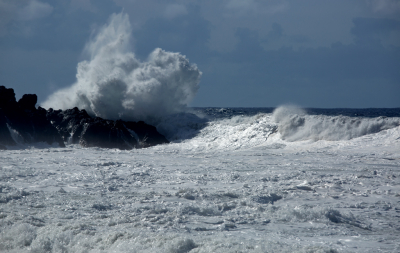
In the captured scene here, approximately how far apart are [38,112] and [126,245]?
16.8m

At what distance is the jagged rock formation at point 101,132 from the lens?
18.8 m

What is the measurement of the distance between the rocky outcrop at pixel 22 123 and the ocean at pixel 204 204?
20.6 ft

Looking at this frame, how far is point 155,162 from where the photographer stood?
10.6m

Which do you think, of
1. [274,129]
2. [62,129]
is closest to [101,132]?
[62,129]

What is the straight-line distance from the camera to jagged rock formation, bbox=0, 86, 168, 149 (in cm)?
1673

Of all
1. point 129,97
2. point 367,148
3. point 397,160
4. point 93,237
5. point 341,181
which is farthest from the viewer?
point 129,97

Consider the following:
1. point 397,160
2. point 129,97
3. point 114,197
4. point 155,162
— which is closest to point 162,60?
point 129,97

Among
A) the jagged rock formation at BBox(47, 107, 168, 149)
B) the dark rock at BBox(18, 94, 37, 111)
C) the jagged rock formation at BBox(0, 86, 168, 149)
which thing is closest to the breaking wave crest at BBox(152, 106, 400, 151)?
the jagged rock formation at BBox(47, 107, 168, 149)

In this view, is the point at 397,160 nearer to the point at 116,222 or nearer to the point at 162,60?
the point at 116,222

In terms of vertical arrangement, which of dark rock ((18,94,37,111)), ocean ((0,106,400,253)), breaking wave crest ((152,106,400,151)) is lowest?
ocean ((0,106,400,253))

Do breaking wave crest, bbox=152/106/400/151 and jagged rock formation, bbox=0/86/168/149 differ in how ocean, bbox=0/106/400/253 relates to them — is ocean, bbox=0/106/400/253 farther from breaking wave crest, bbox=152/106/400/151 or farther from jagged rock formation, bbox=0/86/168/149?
jagged rock formation, bbox=0/86/168/149

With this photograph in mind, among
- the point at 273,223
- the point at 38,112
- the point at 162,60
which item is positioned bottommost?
the point at 273,223

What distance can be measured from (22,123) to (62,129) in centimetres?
377

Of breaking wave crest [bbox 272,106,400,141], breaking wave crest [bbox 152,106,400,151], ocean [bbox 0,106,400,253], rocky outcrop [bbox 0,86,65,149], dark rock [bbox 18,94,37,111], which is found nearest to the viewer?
ocean [bbox 0,106,400,253]
